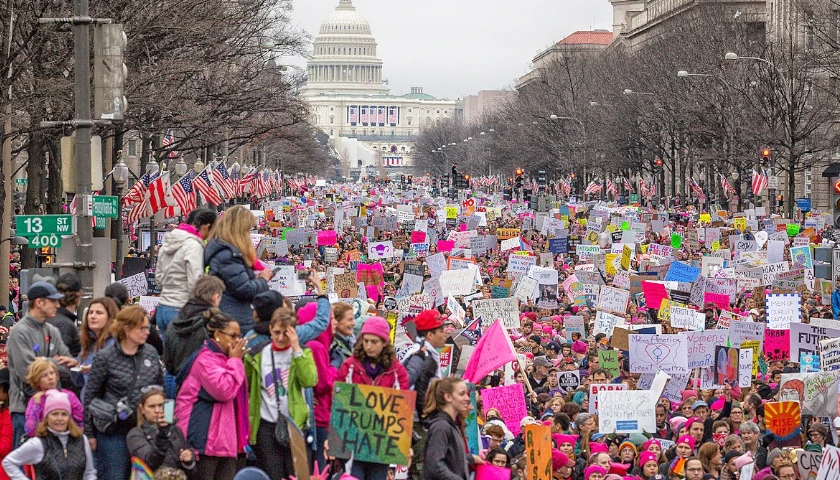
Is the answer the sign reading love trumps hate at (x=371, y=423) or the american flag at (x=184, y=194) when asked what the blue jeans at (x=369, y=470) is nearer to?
the sign reading love trumps hate at (x=371, y=423)

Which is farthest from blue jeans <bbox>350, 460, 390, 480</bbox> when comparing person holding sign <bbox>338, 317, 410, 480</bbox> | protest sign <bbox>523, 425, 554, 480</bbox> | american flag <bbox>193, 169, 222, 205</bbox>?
american flag <bbox>193, 169, 222, 205</bbox>

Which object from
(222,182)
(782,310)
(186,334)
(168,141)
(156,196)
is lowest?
(782,310)

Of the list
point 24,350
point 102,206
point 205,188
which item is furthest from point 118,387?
point 205,188

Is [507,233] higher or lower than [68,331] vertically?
lower

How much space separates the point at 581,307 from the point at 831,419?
9.99m

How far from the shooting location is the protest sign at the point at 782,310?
1861cm

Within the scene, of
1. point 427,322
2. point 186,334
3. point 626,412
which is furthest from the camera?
point 626,412

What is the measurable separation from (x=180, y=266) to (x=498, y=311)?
878 cm

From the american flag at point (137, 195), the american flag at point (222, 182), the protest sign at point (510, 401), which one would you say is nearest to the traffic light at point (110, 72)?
the protest sign at point (510, 401)

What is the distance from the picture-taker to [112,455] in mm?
9391

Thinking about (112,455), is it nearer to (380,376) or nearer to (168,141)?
→ (380,376)

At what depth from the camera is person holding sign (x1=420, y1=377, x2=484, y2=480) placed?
860 centimetres

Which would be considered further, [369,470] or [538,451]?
[538,451]

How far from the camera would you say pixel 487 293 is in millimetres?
22828
